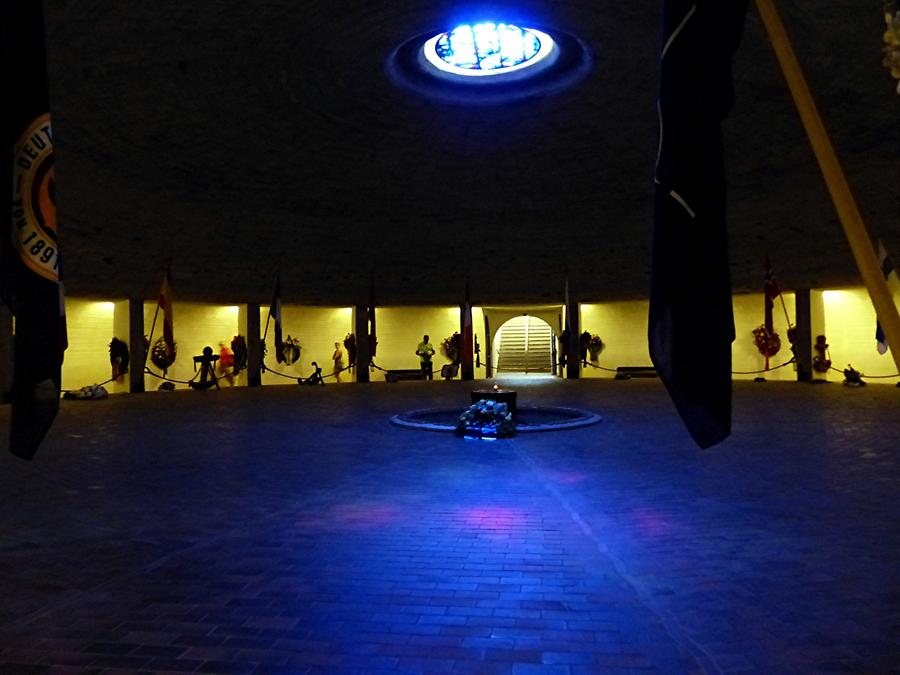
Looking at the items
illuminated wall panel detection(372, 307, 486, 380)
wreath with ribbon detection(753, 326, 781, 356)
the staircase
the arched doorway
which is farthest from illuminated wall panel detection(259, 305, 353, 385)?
wreath with ribbon detection(753, 326, 781, 356)

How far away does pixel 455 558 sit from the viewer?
460 centimetres

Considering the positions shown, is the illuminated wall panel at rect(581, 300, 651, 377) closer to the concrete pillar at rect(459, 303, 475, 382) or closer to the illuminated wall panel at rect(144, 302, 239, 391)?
the concrete pillar at rect(459, 303, 475, 382)

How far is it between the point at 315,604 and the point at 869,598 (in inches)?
138

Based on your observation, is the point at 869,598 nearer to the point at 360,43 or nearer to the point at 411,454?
the point at 411,454

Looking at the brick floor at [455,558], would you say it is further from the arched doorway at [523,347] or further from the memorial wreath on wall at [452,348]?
the arched doorway at [523,347]

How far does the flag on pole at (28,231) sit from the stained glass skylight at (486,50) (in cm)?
958

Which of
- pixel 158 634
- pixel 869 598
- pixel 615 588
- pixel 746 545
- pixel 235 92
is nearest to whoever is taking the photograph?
pixel 158 634

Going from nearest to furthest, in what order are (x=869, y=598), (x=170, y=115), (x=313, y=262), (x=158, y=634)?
1. (x=158, y=634)
2. (x=869, y=598)
3. (x=170, y=115)
4. (x=313, y=262)

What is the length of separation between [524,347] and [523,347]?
6cm

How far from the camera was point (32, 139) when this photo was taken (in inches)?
125

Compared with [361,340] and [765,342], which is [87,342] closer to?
[361,340]

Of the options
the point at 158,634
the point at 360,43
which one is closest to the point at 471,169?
the point at 360,43

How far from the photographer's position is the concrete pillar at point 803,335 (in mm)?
21641

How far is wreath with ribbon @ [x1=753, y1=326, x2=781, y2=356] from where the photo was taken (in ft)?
72.3
